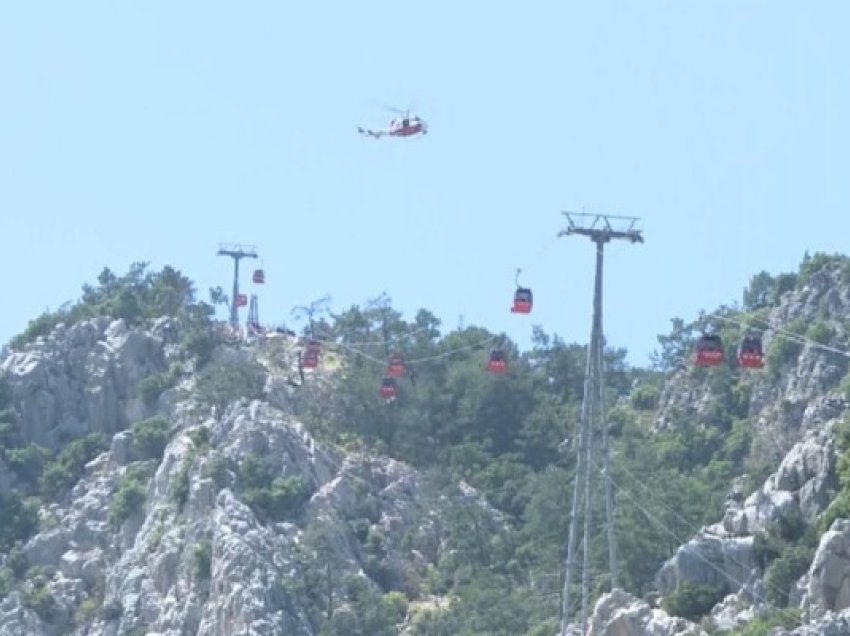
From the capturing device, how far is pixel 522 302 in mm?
105562

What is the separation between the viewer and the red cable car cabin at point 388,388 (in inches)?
5266

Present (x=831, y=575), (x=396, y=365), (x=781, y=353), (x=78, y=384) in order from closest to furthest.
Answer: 1. (x=831, y=575)
2. (x=396, y=365)
3. (x=781, y=353)
4. (x=78, y=384)

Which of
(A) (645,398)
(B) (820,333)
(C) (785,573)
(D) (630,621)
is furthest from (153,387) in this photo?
(C) (785,573)

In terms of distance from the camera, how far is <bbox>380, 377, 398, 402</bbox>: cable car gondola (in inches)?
5271

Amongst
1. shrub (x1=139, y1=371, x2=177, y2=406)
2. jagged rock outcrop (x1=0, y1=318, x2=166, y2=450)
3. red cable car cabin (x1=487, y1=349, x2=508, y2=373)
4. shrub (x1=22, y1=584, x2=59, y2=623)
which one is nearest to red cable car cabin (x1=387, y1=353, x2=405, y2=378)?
shrub (x1=139, y1=371, x2=177, y2=406)

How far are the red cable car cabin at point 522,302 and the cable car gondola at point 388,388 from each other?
2832 centimetres

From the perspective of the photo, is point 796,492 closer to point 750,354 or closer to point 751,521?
point 751,521

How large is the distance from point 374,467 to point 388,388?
4.01 m

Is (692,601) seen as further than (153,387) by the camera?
No

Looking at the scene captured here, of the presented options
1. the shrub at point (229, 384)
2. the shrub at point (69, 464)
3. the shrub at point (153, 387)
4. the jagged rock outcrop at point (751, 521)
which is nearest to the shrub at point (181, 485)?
the shrub at point (229, 384)

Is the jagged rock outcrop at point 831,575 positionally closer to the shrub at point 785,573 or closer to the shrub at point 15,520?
the shrub at point 785,573

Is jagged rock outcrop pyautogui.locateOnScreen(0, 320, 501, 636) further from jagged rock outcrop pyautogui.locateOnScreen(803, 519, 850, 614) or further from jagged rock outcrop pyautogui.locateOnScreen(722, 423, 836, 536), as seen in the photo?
jagged rock outcrop pyautogui.locateOnScreen(803, 519, 850, 614)

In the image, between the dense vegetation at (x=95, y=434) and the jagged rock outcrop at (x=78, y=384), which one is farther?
the jagged rock outcrop at (x=78, y=384)

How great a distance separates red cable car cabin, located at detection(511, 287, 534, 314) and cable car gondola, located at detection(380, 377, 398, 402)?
28.3 m
